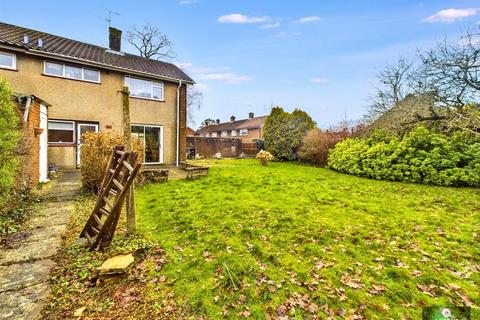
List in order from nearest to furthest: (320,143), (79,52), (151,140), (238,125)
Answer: (79,52)
(151,140)
(320,143)
(238,125)

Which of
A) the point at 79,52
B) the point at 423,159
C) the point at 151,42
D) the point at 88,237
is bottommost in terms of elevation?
the point at 88,237

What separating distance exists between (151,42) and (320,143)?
21580 mm

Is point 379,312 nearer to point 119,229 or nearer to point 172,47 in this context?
point 119,229

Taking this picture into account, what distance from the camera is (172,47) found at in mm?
26422

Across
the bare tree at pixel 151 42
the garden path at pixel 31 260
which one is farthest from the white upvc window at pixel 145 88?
the bare tree at pixel 151 42

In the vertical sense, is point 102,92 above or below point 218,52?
below

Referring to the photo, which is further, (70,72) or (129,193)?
(70,72)

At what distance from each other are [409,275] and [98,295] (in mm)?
4263

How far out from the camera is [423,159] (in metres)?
10.1

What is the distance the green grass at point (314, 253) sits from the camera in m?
2.96

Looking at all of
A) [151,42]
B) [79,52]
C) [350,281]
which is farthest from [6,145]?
[151,42]

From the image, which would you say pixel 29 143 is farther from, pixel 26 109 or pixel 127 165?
pixel 127 165

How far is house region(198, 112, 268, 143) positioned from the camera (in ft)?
123

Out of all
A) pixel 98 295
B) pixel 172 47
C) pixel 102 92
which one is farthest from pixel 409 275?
pixel 172 47
